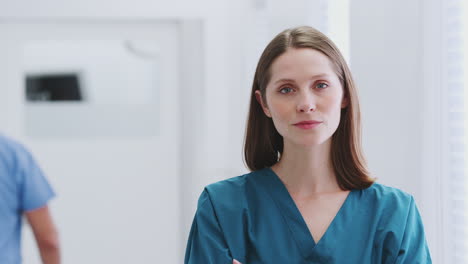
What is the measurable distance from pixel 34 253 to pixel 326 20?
2.13 metres

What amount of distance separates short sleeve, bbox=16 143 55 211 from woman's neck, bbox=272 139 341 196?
0.92 metres

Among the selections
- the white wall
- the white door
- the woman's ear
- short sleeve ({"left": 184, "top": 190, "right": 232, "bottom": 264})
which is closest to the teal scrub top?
short sleeve ({"left": 184, "top": 190, "right": 232, "bottom": 264})

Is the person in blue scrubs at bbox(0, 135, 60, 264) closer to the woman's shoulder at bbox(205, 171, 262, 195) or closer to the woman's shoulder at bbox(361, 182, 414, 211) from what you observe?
the woman's shoulder at bbox(205, 171, 262, 195)

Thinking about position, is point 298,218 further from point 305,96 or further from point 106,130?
point 106,130

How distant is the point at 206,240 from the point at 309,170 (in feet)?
0.79

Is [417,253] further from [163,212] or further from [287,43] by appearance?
[163,212]

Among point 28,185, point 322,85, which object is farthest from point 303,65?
point 28,185

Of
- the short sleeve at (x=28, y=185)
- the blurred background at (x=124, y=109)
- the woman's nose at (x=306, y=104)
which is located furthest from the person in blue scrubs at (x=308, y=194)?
the blurred background at (x=124, y=109)

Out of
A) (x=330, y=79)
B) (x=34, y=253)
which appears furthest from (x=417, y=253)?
(x=34, y=253)

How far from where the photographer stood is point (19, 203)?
1912 millimetres

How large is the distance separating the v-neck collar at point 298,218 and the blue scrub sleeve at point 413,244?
0.11 metres

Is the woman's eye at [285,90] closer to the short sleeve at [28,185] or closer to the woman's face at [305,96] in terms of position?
the woman's face at [305,96]

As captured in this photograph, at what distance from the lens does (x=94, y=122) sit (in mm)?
3660

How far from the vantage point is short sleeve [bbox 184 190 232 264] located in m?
1.21
